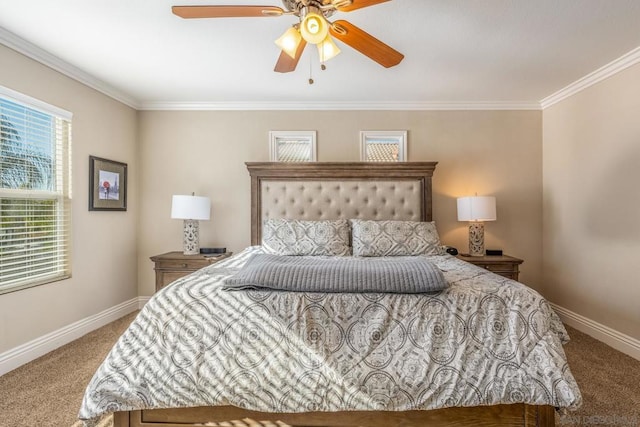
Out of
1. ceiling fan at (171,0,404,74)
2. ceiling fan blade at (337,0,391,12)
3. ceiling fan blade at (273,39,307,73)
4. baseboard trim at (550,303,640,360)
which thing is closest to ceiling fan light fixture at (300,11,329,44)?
ceiling fan at (171,0,404,74)

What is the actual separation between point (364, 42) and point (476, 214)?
7.59 ft

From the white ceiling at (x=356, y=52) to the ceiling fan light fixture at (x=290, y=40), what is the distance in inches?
18.6

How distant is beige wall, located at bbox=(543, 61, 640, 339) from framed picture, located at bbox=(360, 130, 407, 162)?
5.57 ft

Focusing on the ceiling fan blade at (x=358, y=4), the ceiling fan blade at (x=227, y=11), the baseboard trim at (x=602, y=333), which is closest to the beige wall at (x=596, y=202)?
the baseboard trim at (x=602, y=333)

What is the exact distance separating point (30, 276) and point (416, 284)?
120 inches

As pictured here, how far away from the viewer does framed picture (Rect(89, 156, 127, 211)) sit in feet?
10.7

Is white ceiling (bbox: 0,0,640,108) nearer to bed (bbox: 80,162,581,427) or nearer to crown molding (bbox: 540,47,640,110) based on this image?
crown molding (bbox: 540,47,640,110)

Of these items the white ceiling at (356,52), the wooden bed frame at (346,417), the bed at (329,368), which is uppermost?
the white ceiling at (356,52)

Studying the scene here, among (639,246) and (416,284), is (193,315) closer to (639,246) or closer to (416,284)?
(416,284)

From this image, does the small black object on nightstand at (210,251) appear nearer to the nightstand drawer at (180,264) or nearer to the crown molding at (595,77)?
the nightstand drawer at (180,264)

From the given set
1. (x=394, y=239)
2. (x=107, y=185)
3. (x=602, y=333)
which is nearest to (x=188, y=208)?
(x=107, y=185)

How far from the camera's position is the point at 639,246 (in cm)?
271

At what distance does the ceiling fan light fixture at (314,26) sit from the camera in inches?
61.5

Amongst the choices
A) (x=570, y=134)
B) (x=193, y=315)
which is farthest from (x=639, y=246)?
(x=193, y=315)
